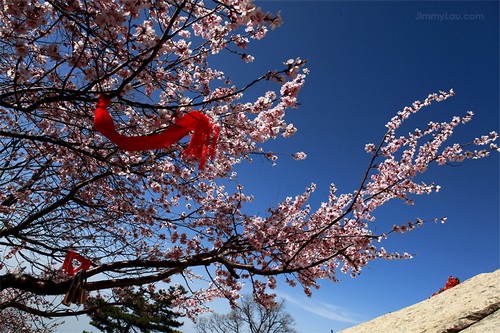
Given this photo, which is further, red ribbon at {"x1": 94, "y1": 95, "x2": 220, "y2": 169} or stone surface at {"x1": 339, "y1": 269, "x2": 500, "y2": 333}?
stone surface at {"x1": 339, "y1": 269, "x2": 500, "y2": 333}

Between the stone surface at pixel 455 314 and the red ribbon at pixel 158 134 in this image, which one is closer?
the red ribbon at pixel 158 134

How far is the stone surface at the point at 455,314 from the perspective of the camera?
5.77 meters

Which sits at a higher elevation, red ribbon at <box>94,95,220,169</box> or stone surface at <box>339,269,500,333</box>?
red ribbon at <box>94,95,220,169</box>

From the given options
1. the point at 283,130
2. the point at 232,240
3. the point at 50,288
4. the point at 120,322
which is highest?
the point at 120,322

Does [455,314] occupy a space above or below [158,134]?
below

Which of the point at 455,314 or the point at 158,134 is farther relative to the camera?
the point at 455,314

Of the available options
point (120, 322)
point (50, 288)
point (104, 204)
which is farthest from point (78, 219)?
point (120, 322)

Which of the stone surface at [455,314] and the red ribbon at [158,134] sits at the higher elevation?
the red ribbon at [158,134]

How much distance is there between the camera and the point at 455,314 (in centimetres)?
617

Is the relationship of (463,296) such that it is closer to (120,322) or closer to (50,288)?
(50,288)

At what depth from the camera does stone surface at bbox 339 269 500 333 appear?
577 cm

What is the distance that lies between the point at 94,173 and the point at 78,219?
2.66ft

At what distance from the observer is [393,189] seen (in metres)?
5.36

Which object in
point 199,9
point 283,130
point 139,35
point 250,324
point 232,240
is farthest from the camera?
point 250,324
